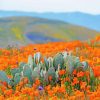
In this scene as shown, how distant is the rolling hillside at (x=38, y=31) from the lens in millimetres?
119269

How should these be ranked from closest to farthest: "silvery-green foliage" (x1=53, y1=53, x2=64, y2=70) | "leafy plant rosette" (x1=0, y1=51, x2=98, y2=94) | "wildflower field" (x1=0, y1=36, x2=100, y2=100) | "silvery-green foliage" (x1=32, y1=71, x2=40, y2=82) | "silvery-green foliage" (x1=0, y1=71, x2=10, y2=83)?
"wildflower field" (x1=0, y1=36, x2=100, y2=100) < "leafy plant rosette" (x1=0, y1=51, x2=98, y2=94) < "silvery-green foliage" (x1=32, y1=71, x2=40, y2=82) < "silvery-green foliage" (x1=0, y1=71, x2=10, y2=83) < "silvery-green foliage" (x1=53, y1=53, x2=64, y2=70)

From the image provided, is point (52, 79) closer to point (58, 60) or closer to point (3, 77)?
point (58, 60)

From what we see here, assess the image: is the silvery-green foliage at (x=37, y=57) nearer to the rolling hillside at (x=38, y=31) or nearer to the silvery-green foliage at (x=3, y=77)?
the silvery-green foliage at (x=3, y=77)

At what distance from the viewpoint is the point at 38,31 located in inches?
5007

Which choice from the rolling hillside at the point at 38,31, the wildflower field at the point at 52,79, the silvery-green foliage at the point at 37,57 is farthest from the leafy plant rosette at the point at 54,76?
the rolling hillside at the point at 38,31

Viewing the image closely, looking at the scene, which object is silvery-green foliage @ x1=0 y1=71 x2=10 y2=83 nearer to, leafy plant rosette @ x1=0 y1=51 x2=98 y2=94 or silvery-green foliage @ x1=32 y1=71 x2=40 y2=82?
leafy plant rosette @ x1=0 y1=51 x2=98 y2=94

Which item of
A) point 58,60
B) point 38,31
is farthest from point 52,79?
point 38,31

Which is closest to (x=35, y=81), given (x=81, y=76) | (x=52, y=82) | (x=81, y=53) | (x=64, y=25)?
(x=52, y=82)

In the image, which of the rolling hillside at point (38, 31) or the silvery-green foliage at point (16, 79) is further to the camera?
the rolling hillside at point (38, 31)

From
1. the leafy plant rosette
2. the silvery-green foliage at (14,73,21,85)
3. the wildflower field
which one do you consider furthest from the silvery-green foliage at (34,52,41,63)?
the silvery-green foliage at (14,73,21,85)

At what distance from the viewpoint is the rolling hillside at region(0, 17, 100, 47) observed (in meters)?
119

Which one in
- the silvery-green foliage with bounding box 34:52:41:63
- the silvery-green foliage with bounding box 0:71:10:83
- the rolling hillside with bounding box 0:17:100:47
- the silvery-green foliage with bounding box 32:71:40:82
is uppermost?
the silvery-green foliage with bounding box 34:52:41:63

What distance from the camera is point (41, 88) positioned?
1041 cm

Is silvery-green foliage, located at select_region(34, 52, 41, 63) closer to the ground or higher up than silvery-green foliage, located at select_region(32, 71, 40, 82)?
higher up
